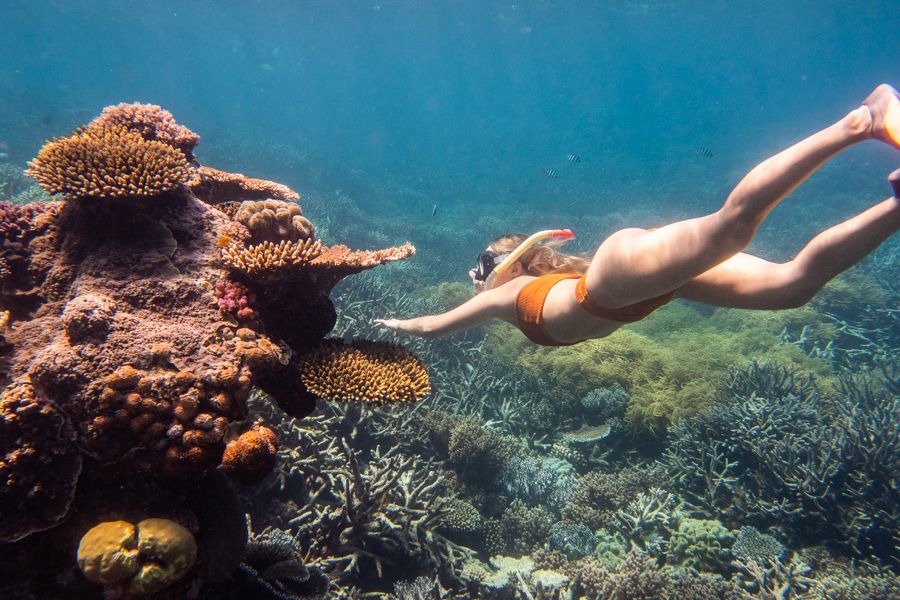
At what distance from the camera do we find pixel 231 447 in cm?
242

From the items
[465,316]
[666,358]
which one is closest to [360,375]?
[465,316]

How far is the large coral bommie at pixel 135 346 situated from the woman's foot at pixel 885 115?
10.1ft

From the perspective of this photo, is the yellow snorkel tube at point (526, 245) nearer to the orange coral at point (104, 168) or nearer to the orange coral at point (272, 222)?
the orange coral at point (272, 222)

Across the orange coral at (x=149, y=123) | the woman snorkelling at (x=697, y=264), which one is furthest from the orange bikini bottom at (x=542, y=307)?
the orange coral at (x=149, y=123)

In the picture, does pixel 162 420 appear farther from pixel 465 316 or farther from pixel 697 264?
pixel 697 264

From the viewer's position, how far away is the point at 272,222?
3.44 metres

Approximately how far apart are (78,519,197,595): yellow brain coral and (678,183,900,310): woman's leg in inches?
161

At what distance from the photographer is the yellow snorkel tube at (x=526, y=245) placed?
3453 millimetres

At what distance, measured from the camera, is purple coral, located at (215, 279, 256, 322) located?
114 inches

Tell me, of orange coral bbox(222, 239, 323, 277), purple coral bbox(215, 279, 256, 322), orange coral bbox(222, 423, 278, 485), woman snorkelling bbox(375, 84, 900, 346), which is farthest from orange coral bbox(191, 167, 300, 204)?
orange coral bbox(222, 423, 278, 485)

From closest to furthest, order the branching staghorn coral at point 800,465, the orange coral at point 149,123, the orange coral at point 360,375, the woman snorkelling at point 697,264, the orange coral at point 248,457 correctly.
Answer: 1. the woman snorkelling at point 697,264
2. the orange coral at point 248,457
3. the orange coral at point 360,375
4. the orange coral at point 149,123
5. the branching staghorn coral at point 800,465

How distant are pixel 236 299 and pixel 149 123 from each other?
2.60 meters

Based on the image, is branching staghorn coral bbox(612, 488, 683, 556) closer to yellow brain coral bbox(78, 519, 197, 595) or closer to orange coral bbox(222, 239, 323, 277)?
yellow brain coral bbox(78, 519, 197, 595)

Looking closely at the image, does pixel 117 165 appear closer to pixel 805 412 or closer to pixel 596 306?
pixel 596 306
